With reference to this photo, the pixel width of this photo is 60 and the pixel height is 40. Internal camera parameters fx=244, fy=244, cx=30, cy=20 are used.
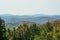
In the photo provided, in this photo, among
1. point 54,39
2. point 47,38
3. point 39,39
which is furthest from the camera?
point 39,39

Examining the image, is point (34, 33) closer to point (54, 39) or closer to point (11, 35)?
point (11, 35)

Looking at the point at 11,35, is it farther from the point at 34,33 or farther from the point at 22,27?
the point at 22,27

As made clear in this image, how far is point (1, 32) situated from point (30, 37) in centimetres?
3751

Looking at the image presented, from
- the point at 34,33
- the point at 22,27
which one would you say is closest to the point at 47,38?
the point at 34,33

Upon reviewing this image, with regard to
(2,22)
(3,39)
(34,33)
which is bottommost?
(34,33)

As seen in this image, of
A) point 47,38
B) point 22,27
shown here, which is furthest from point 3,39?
point 22,27

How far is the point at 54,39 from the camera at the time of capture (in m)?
50.8

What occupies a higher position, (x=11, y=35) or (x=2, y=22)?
(x=2, y=22)

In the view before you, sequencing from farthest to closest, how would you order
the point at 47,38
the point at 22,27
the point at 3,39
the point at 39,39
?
the point at 22,27 → the point at 39,39 → the point at 47,38 → the point at 3,39

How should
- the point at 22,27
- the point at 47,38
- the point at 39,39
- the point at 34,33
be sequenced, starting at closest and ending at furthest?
the point at 47,38, the point at 39,39, the point at 34,33, the point at 22,27

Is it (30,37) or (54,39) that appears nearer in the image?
(54,39)

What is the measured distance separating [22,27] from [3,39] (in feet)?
172

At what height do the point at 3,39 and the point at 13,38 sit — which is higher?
the point at 3,39

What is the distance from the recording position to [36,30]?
72.8 metres
